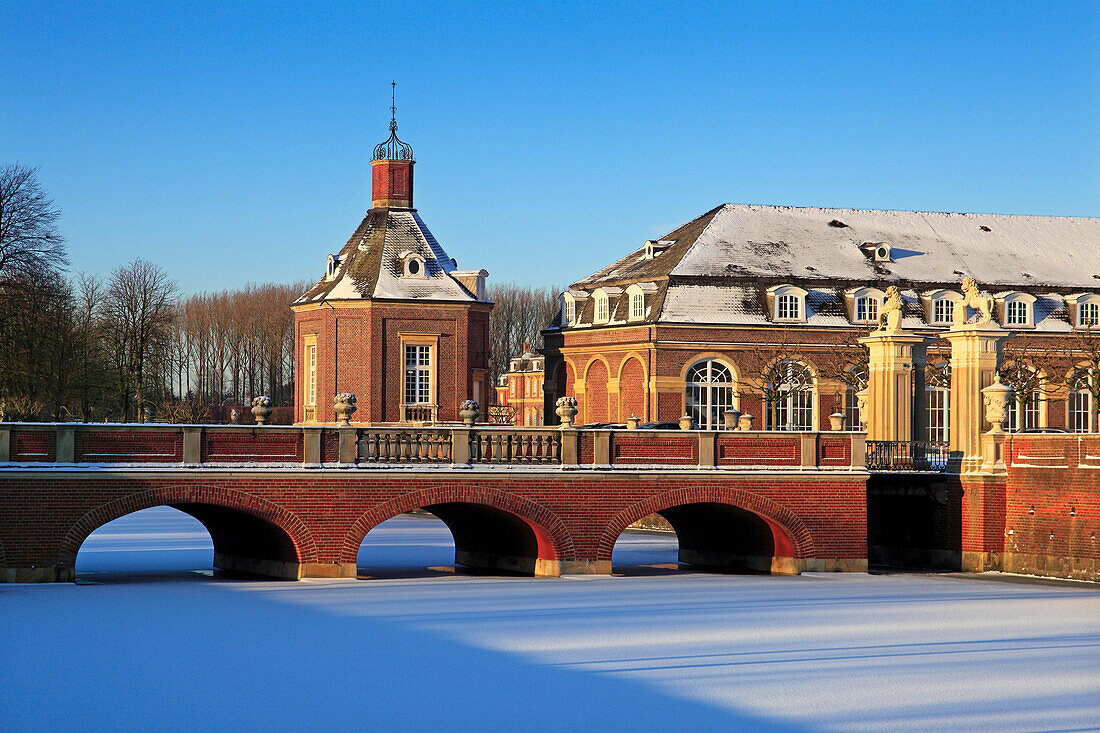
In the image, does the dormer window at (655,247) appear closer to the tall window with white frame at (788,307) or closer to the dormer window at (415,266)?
the tall window with white frame at (788,307)

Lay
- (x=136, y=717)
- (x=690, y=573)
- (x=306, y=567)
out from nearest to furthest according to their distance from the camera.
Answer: (x=136, y=717) → (x=306, y=567) → (x=690, y=573)

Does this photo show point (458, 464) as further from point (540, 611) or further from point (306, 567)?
point (540, 611)


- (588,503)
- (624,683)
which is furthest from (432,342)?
(624,683)

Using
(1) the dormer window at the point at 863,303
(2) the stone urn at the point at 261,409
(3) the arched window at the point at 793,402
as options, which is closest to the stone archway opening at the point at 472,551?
(2) the stone urn at the point at 261,409

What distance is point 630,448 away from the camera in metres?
28.3

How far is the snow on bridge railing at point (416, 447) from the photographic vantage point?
81.5 feet

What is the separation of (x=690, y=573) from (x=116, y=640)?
47.2 feet

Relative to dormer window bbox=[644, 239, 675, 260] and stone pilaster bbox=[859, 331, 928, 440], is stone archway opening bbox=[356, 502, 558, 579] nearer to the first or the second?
stone pilaster bbox=[859, 331, 928, 440]

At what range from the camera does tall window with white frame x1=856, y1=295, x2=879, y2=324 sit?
4919 cm

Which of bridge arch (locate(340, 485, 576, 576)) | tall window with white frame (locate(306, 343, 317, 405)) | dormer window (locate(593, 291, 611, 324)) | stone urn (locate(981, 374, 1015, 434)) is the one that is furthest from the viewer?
dormer window (locate(593, 291, 611, 324))

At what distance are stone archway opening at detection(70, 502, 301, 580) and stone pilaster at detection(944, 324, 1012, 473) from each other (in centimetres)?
1498

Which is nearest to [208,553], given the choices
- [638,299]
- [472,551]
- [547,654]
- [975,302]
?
[472,551]

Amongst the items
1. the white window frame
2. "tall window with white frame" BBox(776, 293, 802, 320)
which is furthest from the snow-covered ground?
"tall window with white frame" BBox(776, 293, 802, 320)

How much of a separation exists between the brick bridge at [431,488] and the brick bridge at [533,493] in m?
0.03
